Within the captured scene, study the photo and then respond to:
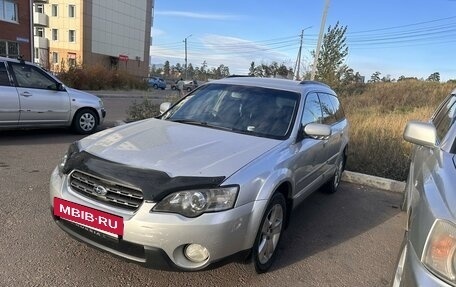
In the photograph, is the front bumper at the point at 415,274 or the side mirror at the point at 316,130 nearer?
the front bumper at the point at 415,274

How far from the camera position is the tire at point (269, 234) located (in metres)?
3.25

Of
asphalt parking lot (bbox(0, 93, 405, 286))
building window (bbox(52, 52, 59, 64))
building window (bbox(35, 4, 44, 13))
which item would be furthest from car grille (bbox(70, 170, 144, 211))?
building window (bbox(35, 4, 44, 13))

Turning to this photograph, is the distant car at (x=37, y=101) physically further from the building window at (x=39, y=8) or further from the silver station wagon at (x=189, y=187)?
the building window at (x=39, y=8)

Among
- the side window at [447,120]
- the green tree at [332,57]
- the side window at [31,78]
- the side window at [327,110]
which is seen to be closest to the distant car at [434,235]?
the side window at [447,120]

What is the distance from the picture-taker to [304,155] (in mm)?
4105

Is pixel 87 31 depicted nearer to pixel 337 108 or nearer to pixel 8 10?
pixel 8 10

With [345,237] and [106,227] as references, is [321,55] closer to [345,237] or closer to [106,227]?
[345,237]

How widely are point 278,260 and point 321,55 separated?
1593 centimetres

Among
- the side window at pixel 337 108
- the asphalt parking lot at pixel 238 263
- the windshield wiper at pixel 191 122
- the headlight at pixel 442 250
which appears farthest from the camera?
the side window at pixel 337 108

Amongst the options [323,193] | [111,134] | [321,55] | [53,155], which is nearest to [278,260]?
[111,134]

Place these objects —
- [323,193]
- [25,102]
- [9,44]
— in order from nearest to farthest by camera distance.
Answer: [323,193]
[25,102]
[9,44]

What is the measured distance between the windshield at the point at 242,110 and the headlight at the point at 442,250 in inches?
81.8

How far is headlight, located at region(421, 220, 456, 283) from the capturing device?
1863 mm

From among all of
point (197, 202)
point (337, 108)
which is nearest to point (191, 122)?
point (197, 202)
